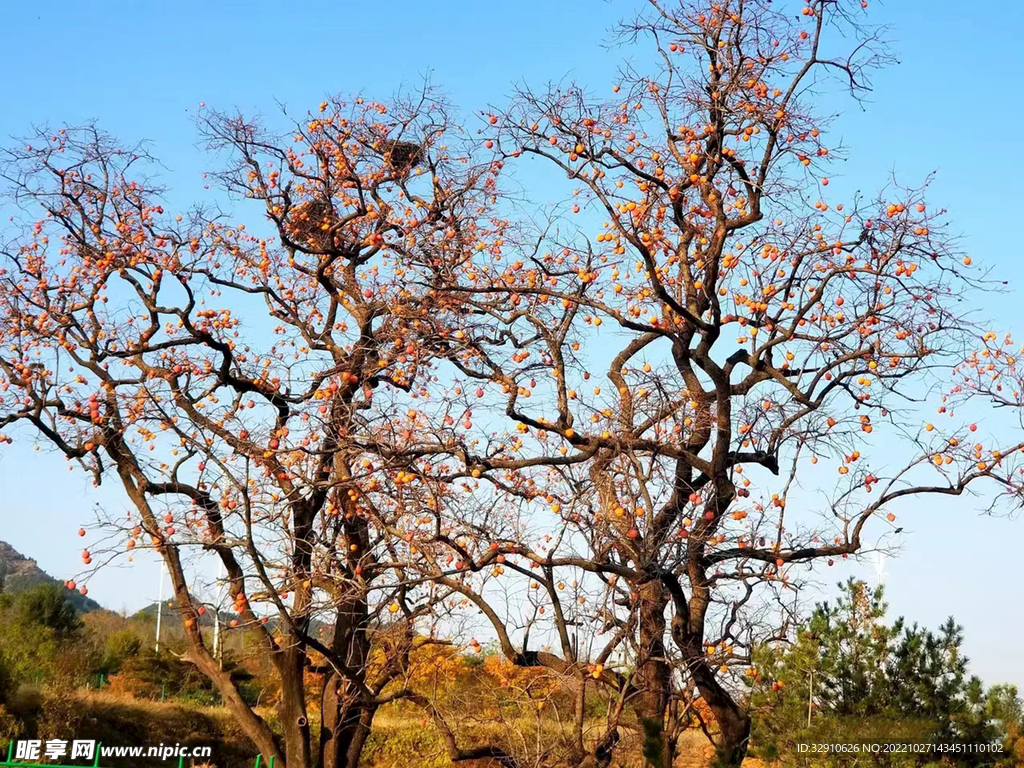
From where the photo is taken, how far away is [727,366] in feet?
22.2

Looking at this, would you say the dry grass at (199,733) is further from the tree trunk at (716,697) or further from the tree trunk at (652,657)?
the tree trunk at (652,657)

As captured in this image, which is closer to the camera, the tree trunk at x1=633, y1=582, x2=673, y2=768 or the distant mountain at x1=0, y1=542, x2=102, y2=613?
the tree trunk at x1=633, y1=582, x2=673, y2=768

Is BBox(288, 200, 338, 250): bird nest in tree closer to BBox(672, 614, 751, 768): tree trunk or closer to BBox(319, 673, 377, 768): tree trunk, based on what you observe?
BBox(319, 673, 377, 768): tree trunk

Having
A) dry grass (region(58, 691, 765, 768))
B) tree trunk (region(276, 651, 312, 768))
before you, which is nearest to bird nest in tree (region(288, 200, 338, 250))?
tree trunk (region(276, 651, 312, 768))

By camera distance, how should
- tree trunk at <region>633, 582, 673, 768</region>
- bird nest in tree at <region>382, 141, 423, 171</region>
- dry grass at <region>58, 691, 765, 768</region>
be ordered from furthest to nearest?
1. dry grass at <region>58, 691, 765, 768</region>
2. bird nest in tree at <region>382, 141, 423, 171</region>
3. tree trunk at <region>633, 582, 673, 768</region>

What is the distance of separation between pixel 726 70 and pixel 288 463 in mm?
4258

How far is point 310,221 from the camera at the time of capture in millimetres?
9641

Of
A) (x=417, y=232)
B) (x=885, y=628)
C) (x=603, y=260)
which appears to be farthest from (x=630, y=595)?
(x=417, y=232)

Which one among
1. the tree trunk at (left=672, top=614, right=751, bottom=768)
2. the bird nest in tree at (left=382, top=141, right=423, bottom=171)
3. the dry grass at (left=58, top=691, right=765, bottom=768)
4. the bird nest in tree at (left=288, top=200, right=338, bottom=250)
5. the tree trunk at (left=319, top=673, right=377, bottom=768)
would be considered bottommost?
the dry grass at (left=58, top=691, right=765, bottom=768)

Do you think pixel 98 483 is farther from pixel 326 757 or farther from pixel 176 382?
pixel 326 757

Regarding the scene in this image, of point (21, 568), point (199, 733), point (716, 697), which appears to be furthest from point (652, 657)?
point (21, 568)

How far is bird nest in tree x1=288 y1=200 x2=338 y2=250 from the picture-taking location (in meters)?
9.58

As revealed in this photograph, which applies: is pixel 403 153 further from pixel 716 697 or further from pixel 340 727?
pixel 716 697

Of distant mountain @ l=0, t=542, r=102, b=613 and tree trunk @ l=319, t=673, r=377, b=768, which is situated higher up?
distant mountain @ l=0, t=542, r=102, b=613
